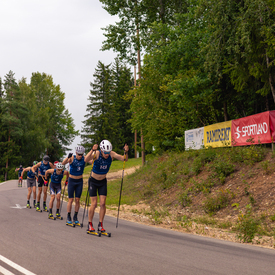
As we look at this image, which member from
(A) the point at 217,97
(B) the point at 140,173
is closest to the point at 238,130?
(A) the point at 217,97

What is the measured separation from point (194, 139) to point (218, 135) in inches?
124

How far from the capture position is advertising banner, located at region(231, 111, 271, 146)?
45.6ft

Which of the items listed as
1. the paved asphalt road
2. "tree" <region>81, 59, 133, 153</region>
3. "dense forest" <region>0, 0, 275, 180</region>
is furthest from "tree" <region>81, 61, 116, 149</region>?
the paved asphalt road

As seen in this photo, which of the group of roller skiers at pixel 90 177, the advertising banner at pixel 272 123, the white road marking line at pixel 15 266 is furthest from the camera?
the advertising banner at pixel 272 123

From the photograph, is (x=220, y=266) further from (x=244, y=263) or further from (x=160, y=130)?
(x=160, y=130)

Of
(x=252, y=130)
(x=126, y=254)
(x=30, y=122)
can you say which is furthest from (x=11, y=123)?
(x=126, y=254)

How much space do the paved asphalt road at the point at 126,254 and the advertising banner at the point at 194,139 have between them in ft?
37.9

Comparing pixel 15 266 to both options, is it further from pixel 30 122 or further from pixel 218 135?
pixel 30 122

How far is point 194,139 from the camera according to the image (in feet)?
68.4

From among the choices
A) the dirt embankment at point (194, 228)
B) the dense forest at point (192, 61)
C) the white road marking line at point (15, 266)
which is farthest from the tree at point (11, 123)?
the white road marking line at point (15, 266)

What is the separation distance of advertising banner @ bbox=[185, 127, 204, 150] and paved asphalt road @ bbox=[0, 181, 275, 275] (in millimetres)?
11538

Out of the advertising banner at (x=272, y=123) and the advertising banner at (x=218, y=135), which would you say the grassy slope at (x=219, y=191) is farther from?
the advertising banner at (x=272, y=123)

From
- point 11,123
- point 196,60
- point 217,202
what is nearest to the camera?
point 217,202

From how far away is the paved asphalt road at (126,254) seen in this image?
17.6 feet
